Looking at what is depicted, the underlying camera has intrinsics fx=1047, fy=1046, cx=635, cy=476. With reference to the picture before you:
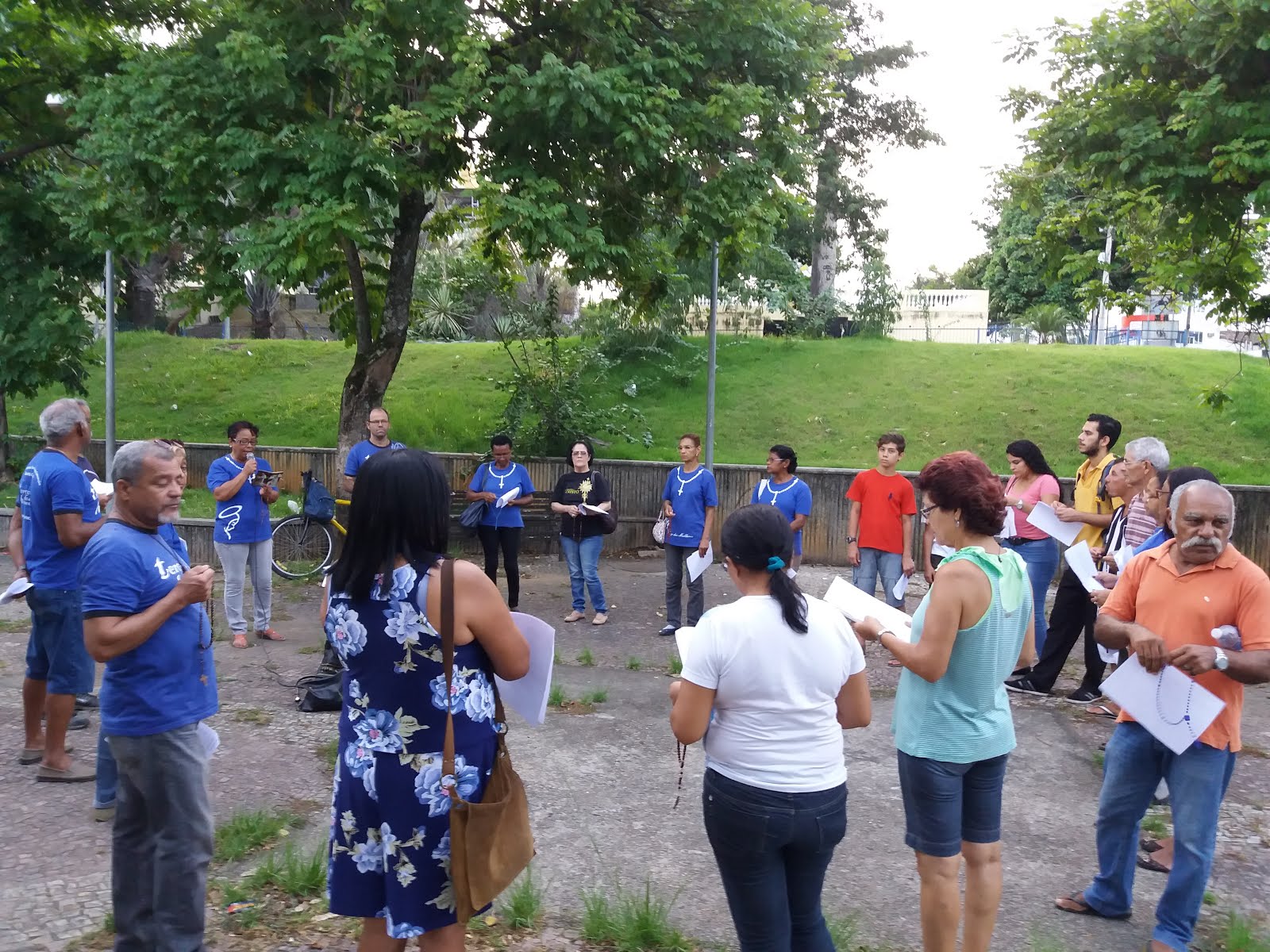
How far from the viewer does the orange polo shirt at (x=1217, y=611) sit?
3729mm

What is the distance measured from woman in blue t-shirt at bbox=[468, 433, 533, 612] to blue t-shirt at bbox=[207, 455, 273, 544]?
2.02 meters

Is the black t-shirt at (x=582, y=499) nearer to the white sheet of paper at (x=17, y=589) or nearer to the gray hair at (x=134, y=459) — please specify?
the white sheet of paper at (x=17, y=589)

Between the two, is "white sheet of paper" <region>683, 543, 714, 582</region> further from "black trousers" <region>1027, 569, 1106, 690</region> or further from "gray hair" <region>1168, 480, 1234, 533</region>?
"gray hair" <region>1168, 480, 1234, 533</region>

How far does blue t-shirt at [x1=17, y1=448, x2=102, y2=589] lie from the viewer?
207 inches

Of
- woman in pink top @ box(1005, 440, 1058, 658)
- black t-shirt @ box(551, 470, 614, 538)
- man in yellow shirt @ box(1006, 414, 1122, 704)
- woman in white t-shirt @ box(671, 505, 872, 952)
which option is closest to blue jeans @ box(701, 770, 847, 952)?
woman in white t-shirt @ box(671, 505, 872, 952)

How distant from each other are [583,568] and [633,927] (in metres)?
5.57

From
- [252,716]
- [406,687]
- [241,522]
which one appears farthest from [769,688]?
[241,522]

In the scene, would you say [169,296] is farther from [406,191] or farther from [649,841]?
[649,841]

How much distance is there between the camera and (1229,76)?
296 inches

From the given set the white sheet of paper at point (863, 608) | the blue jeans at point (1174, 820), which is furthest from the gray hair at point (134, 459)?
the blue jeans at point (1174, 820)

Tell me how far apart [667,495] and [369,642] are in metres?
6.34

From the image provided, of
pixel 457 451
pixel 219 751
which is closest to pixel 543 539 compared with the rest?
pixel 457 451

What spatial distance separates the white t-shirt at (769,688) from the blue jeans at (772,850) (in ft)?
0.15

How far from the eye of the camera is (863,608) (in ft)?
11.4
